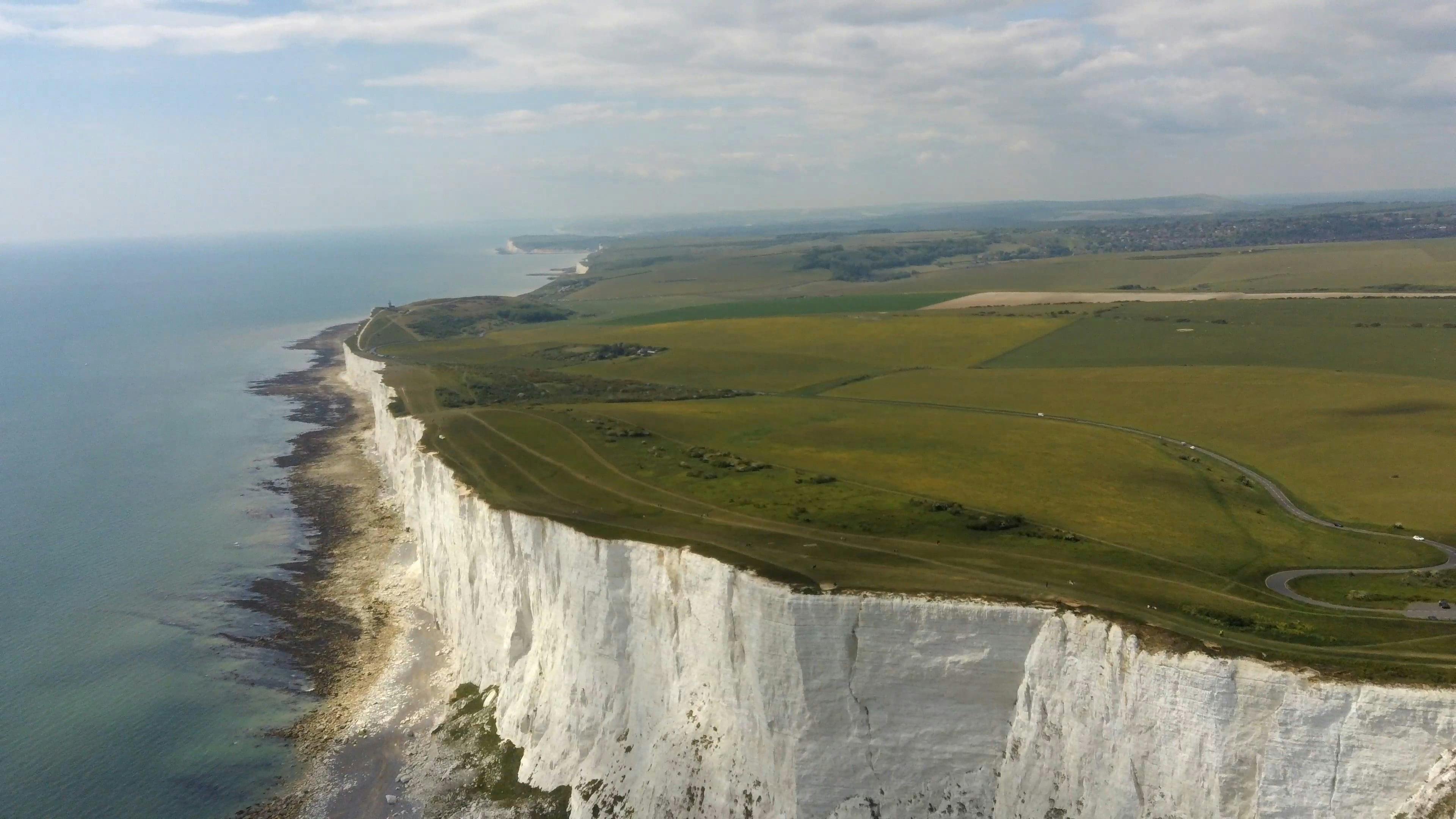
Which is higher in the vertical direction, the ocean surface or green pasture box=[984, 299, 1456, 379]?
green pasture box=[984, 299, 1456, 379]

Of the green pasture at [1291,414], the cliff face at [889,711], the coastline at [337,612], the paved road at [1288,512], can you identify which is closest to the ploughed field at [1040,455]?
the green pasture at [1291,414]

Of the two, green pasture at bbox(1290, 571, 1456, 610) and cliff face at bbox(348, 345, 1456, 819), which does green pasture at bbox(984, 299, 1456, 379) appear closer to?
green pasture at bbox(1290, 571, 1456, 610)

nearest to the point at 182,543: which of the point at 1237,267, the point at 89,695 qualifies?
the point at 89,695

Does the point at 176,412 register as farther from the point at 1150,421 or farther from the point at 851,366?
the point at 1150,421

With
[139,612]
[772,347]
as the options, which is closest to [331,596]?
[139,612]

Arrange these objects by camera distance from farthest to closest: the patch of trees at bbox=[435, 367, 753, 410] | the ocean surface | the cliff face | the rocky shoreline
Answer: the patch of trees at bbox=[435, 367, 753, 410]
the rocky shoreline
the ocean surface
the cliff face

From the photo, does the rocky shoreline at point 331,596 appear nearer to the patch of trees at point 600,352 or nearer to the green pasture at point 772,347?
the patch of trees at point 600,352

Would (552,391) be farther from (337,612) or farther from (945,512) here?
(945,512)

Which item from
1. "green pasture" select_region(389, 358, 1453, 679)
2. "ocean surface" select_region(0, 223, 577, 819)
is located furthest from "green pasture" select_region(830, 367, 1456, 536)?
"ocean surface" select_region(0, 223, 577, 819)

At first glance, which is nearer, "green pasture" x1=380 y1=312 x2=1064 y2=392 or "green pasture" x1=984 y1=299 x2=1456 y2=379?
"green pasture" x1=984 y1=299 x2=1456 y2=379
